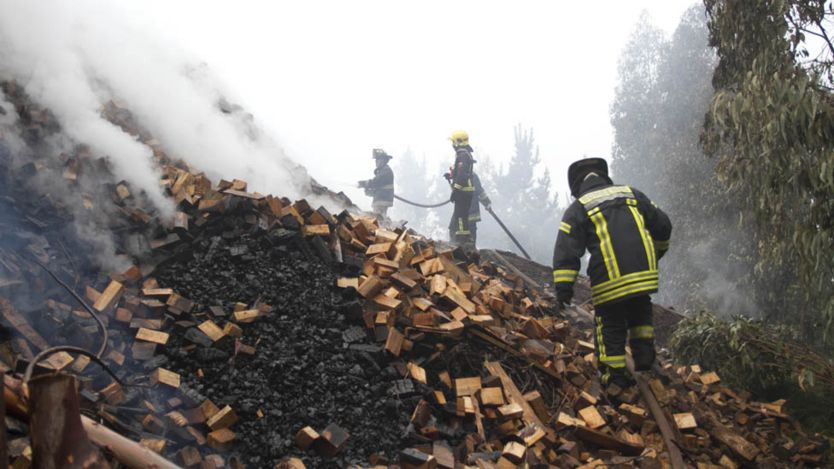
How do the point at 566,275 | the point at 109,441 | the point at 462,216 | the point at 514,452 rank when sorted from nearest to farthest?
the point at 109,441 → the point at 514,452 → the point at 566,275 → the point at 462,216

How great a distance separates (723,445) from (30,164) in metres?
4.85

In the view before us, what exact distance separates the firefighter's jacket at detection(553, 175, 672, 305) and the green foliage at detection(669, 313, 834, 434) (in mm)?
1381

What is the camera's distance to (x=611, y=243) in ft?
12.1

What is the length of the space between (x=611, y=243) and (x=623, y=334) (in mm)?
634

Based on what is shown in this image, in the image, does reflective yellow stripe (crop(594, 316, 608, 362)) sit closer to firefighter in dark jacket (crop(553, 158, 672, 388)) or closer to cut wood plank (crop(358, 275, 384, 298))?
firefighter in dark jacket (crop(553, 158, 672, 388))

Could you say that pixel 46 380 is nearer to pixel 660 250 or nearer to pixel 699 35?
pixel 660 250

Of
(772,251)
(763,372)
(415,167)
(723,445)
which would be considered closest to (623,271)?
(723,445)

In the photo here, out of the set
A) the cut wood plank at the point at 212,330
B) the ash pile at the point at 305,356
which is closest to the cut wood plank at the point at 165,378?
the ash pile at the point at 305,356

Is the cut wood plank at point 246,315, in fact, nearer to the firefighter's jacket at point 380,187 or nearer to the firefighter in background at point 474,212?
the firefighter in background at point 474,212

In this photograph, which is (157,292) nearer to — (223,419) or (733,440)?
(223,419)

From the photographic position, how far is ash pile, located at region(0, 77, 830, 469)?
109 inches

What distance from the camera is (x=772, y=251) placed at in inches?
200

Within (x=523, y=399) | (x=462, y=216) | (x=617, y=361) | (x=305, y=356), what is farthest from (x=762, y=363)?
(x=462, y=216)

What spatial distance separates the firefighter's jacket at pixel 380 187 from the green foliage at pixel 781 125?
656 cm
